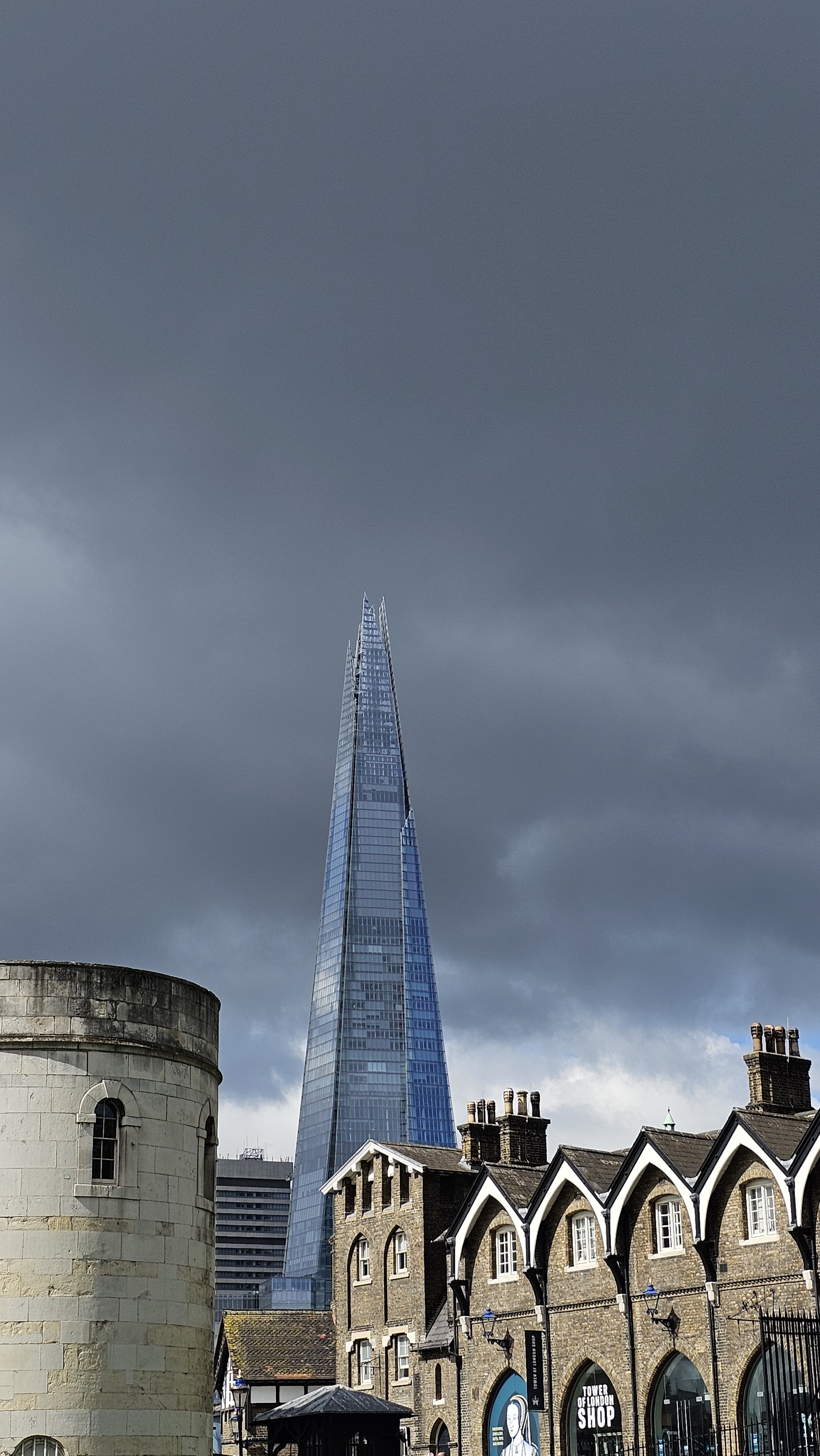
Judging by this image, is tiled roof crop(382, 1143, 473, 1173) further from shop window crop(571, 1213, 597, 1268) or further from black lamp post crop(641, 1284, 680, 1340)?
black lamp post crop(641, 1284, 680, 1340)

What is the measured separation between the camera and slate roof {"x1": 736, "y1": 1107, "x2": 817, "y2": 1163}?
4553cm

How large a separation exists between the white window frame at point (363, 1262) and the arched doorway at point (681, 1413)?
57.7 feet

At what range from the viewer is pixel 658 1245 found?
48781 millimetres

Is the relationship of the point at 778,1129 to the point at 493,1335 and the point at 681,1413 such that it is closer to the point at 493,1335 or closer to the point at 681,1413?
the point at 681,1413

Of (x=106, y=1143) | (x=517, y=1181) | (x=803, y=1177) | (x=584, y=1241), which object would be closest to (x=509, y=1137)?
(x=517, y=1181)

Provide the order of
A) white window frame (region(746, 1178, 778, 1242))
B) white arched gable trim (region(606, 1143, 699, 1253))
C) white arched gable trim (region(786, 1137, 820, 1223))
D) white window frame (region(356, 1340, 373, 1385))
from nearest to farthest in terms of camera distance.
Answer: white arched gable trim (region(786, 1137, 820, 1223))
white window frame (region(746, 1178, 778, 1242))
white arched gable trim (region(606, 1143, 699, 1253))
white window frame (region(356, 1340, 373, 1385))

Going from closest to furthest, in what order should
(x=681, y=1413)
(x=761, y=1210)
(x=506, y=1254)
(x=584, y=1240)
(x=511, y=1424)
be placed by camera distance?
1. (x=761, y=1210)
2. (x=681, y=1413)
3. (x=584, y=1240)
4. (x=511, y=1424)
5. (x=506, y=1254)

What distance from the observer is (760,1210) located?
1810 inches

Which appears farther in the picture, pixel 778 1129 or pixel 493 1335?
pixel 493 1335

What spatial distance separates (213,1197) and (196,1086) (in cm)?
227

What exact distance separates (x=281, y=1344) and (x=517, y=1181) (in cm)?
1668

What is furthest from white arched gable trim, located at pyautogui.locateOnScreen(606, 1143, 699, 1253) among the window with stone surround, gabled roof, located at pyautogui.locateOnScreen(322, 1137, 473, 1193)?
the window with stone surround

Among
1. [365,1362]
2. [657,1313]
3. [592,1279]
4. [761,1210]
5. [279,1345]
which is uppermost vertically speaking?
[761,1210]

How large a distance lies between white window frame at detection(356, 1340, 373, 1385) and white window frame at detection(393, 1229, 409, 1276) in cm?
319
